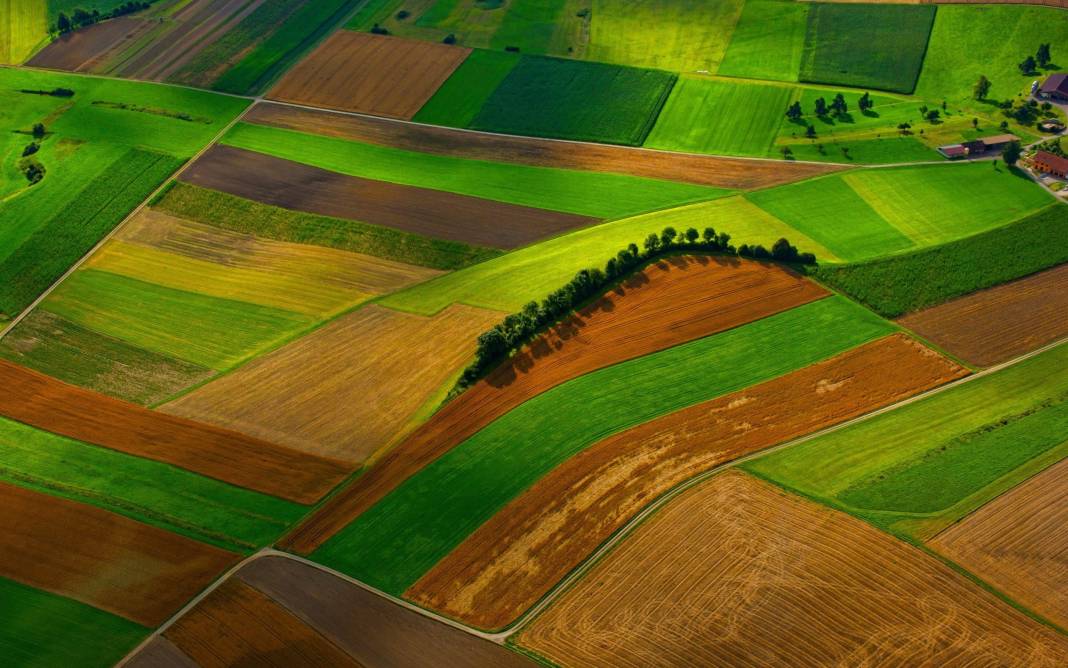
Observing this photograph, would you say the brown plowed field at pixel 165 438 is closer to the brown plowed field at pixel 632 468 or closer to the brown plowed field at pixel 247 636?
the brown plowed field at pixel 247 636

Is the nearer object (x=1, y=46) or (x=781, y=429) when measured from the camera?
(x=781, y=429)

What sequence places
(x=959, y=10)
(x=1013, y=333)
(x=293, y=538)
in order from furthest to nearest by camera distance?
1. (x=959, y=10)
2. (x=1013, y=333)
3. (x=293, y=538)

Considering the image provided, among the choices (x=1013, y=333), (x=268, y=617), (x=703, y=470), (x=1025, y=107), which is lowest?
(x=268, y=617)

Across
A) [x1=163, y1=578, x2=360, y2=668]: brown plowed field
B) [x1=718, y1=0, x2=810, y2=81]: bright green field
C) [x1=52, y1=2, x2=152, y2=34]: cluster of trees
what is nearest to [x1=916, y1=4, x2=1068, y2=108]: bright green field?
[x1=718, y1=0, x2=810, y2=81]: bright green field

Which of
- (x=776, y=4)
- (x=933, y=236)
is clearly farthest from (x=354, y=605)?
(x=776, y=4)

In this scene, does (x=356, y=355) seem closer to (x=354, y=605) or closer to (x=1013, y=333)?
(x=354, y=605)

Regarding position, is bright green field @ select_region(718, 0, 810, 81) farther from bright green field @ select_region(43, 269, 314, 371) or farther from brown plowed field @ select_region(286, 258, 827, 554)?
bright green field @ select_region(43, 269, 314, 371)

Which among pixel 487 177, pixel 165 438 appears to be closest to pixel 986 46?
pixel 487 177

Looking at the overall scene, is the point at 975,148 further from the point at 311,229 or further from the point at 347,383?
the point at 311,229
